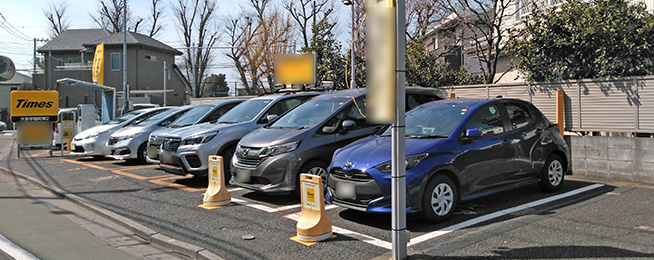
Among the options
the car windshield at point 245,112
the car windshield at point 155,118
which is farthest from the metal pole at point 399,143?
the car windshield at point 155,118

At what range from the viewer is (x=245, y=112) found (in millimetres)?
9633

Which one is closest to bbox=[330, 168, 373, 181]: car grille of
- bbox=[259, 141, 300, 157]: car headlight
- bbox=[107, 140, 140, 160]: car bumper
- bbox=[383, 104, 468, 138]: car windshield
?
bbox=[383, 104, 468, 138]: car windshield

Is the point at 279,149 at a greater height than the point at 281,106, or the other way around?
the point at 281,106

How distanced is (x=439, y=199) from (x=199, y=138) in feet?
15.9

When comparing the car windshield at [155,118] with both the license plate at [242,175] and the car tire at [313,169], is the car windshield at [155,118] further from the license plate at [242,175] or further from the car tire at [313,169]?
the car tire at [313,169]

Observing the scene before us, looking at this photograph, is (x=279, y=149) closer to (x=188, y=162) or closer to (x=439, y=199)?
(x=188, y=162)

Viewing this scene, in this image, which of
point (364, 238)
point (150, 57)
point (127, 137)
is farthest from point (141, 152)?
point (150, 57)

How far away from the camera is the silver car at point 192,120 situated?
10211 millimetres

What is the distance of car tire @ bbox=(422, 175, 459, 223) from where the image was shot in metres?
5.56

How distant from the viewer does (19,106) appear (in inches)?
582

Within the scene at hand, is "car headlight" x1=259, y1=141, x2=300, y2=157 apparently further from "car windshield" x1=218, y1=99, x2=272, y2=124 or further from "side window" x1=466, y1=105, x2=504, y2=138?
"side window" x1=466, y1=105, x2=504, y2=138

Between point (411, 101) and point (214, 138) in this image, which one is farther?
point (214, 138)

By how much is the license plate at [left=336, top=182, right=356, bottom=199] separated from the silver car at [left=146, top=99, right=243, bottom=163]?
206 inches

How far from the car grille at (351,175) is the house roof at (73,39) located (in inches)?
1726
